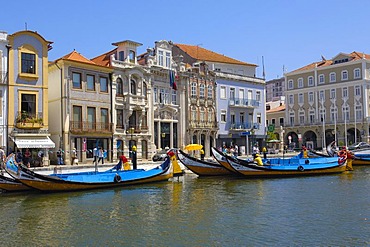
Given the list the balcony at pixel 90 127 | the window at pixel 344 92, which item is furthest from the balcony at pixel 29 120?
the window at pixel 344 92

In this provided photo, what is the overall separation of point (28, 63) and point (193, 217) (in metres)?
24.1

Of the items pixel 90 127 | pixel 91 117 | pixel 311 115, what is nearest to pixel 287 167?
pixel 90 127

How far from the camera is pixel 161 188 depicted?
88.3 ft

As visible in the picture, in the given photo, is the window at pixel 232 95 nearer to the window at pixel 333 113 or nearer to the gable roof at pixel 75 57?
the gable roof at pixel 75 57

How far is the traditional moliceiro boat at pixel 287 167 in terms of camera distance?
3175 centimetres

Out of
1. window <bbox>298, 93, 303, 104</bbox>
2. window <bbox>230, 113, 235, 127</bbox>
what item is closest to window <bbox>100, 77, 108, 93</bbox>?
window <bbox>230, 113, 235, 127</bbox>

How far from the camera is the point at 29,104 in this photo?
36.3 metres

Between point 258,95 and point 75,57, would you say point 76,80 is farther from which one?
point 258,95

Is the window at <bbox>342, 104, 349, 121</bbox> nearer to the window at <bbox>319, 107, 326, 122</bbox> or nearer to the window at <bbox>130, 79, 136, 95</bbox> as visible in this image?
the window at <bbox>319, 107, 326, 122</bbox>

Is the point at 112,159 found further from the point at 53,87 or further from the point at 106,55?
the point at 106,55

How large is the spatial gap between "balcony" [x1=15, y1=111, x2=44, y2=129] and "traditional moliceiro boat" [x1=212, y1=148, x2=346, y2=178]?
13473 millimetres

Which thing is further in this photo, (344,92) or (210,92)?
(344,92)

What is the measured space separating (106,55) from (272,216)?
106 feet

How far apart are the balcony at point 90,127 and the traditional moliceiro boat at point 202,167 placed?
938 cm
